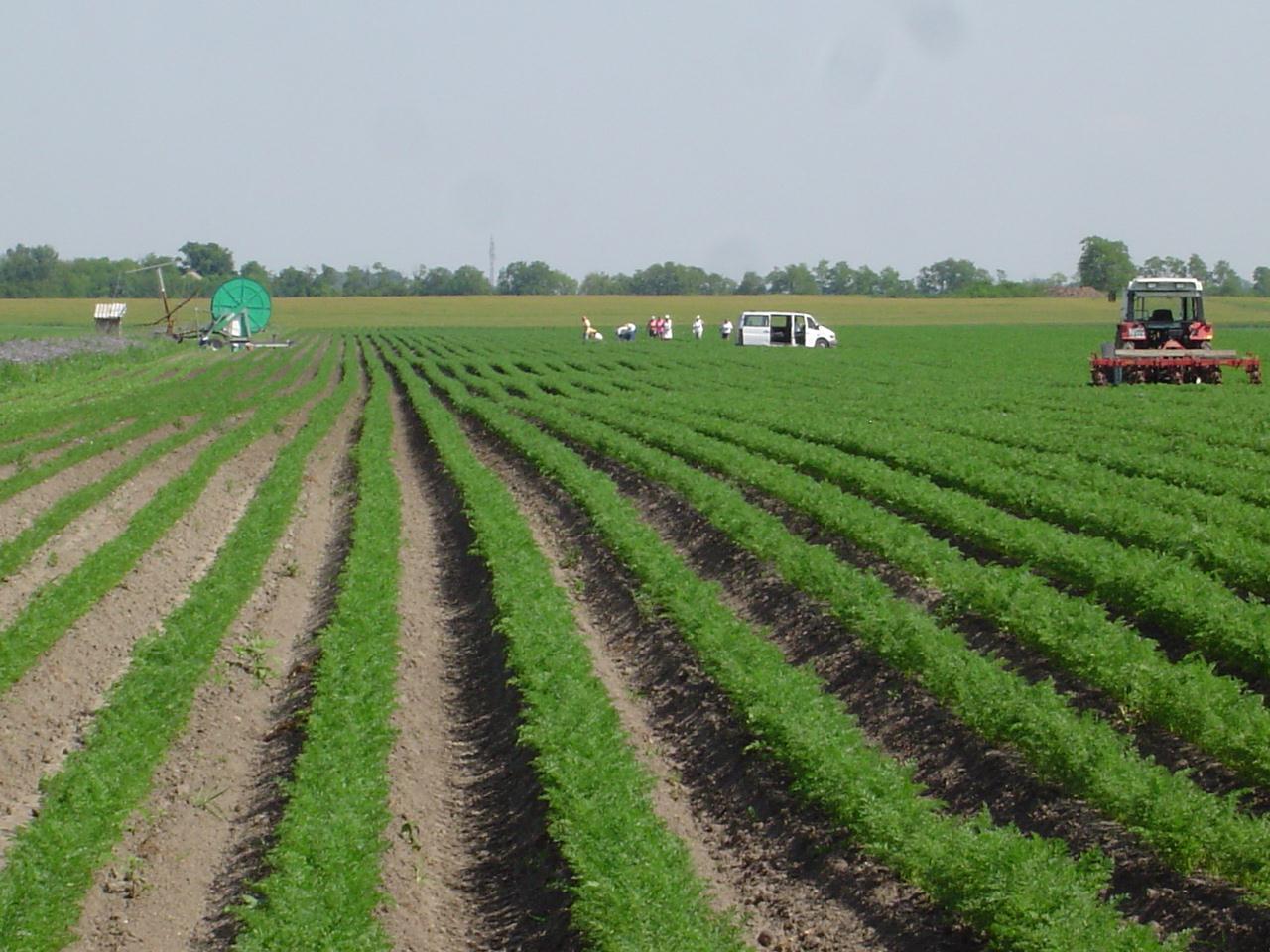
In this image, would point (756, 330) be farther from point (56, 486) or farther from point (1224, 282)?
point (1224, 282)

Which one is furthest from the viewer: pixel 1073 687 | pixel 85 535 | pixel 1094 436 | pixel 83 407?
pixel 83 407

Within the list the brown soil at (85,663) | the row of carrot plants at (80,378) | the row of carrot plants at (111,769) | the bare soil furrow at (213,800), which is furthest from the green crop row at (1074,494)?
the row of carrot plants at (80,378)

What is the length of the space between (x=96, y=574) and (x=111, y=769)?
484 cm

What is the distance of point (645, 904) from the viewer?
5.91 m

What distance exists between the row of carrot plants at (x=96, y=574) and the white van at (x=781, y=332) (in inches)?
1325

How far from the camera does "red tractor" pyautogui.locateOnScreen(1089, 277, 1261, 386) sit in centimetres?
2758

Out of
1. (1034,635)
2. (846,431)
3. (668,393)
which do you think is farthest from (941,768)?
(668,393)

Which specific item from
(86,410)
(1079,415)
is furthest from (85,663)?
(86,410)

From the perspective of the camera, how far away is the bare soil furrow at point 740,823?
6027 mm

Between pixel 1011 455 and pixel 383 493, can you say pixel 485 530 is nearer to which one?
pixel 383 493

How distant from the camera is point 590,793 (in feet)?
23.6

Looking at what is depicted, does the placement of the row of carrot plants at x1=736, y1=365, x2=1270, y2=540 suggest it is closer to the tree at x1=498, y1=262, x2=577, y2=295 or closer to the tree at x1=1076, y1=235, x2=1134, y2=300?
the tree at x1=1076, y1=235, x2=1134, y2=300

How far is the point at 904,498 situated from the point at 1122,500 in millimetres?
2047

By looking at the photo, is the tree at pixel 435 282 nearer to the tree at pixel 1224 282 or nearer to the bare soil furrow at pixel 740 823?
the tree at pixel 1224 282
